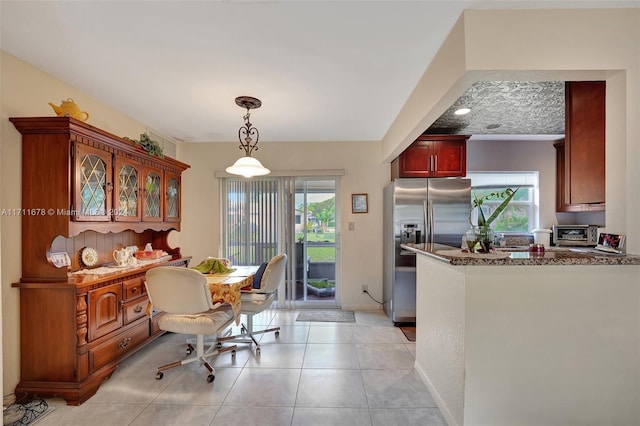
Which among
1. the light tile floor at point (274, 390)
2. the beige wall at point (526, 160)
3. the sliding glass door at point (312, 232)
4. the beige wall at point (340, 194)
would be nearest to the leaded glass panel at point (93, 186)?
the light tile floor at point (274, 390)

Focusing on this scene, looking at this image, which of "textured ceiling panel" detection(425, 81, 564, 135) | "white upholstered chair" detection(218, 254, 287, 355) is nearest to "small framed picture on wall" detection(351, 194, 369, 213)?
"textured ceiling panel" detection(425, 81, 564, 135)

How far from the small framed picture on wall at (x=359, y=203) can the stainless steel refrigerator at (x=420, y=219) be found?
0.64 m

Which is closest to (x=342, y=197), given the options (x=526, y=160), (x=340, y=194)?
(x=340, y=194)

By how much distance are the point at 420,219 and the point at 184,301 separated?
2721 mm

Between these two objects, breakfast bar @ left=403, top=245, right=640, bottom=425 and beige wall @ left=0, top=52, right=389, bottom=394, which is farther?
beige wall @ left=0, top=52, right=389, bottom=394

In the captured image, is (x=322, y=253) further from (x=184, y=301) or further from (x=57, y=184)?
(x=57, y=184)

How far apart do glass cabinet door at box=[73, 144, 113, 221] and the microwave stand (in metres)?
5.23

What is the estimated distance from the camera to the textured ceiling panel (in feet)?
7.93

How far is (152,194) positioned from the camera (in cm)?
307

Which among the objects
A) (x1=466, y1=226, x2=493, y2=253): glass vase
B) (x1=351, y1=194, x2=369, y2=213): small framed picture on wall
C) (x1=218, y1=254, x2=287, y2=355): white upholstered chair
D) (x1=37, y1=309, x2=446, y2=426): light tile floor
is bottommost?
(x1=37, y1=309, x2=446, y2=426): light tile floor

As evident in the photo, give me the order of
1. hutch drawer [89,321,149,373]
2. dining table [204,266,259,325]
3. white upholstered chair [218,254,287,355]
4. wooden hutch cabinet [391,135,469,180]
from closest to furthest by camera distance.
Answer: hutch drawer [89,321,149,373] < dining table [204,266,259,325] < white upholstered chair [218,254,287,355] < wooden hutch cabinet [391,135,469,180]

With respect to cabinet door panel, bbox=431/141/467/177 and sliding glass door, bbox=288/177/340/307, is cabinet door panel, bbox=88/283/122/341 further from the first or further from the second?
cabinet door panel, bbox=431/141/467/177

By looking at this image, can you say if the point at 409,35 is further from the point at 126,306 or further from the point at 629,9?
the point at 126,306

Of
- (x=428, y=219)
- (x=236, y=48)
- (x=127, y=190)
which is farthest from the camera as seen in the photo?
(x=428, y=219)
